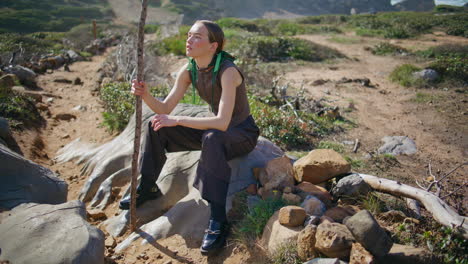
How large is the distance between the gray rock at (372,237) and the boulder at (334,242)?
0.07 m

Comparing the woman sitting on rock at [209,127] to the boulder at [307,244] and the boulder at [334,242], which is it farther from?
the boulder at [334,242]

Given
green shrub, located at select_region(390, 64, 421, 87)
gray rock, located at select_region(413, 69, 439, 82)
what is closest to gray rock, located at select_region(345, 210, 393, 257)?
green shrub, located at select_region(390, 64, 421, 87)

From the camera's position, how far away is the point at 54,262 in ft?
6.95

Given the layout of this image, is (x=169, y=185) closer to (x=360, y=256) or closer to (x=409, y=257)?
(x=360, y=256)

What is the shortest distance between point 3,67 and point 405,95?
957cm

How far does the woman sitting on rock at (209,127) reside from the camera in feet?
8.36

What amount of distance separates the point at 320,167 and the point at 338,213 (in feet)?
1.86

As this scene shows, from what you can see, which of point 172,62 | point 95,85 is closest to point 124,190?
point 95,85

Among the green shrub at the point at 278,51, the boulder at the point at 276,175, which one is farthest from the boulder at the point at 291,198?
the green shrub at the point at 278,51

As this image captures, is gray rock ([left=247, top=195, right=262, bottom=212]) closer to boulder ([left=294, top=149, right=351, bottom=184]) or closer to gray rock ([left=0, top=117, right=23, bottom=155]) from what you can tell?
boulder ([left=294, top=149, right=351, bottom=184])

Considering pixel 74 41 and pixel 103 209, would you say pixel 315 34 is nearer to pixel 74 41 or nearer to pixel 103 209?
pixel 74 41

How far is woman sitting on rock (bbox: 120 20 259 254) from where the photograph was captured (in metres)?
2.55

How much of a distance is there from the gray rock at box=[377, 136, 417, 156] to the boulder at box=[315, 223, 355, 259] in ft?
9.76

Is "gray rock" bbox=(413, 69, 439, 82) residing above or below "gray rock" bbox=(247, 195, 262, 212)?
above
